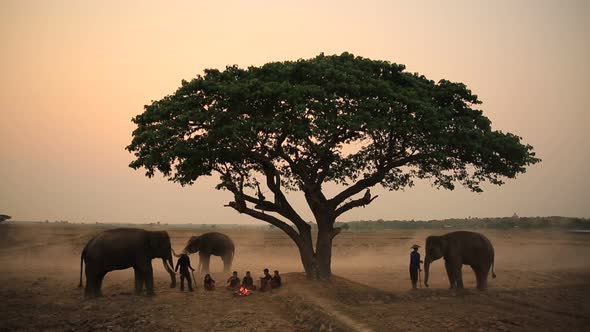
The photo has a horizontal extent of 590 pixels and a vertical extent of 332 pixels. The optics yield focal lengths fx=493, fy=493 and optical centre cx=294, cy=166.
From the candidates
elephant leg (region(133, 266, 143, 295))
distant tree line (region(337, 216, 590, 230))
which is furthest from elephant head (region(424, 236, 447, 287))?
distant tree line (region(337, 216, 590, 230))

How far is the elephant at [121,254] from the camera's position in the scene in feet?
64.4

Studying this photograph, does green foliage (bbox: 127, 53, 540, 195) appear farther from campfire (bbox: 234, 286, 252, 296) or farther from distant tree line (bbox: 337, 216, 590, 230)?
distant tree line (bbox: 337, 216, 590, 230)

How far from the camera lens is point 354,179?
23.5 meters

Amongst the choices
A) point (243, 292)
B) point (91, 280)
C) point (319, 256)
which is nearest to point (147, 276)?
point (91, 280)

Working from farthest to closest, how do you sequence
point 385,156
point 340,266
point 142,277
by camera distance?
point 340,266, point 385,156, point 142,277

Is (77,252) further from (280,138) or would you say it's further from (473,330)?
(473,330)

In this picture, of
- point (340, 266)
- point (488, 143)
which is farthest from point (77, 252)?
point (488, 143)

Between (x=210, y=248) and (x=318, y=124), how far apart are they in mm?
14554

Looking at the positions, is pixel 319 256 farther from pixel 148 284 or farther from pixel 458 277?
pixel 148 284

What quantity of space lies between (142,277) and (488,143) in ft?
51.5

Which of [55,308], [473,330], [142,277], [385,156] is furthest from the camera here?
[385,156]

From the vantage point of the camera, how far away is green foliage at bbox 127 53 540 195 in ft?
62.8

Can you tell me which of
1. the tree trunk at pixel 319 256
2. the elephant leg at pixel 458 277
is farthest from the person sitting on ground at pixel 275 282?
the elephant leg at pixel 458 277

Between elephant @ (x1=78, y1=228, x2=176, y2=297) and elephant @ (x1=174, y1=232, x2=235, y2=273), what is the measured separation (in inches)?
347
